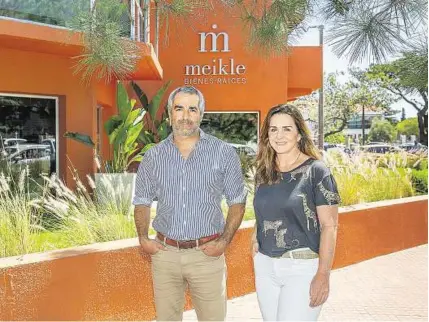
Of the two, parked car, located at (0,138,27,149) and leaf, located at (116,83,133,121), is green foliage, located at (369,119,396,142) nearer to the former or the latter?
leaf, located at (116,83,133,121)

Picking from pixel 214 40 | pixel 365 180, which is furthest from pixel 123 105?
pixel 214 40

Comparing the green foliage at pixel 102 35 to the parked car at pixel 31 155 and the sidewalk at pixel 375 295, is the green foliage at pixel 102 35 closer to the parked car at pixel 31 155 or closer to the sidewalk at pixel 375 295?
the sidewalk at pixel 375 295

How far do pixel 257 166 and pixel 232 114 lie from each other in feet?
44.2

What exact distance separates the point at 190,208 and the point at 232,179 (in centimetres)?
31

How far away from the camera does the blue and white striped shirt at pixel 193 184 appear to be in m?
3.74

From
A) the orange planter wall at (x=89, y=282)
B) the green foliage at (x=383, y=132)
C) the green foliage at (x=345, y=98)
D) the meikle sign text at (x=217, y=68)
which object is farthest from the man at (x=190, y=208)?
the green foliage at (x=383, y=132)

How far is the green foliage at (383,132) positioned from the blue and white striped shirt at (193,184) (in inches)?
3077

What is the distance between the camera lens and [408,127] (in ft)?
241

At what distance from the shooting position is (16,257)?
182 inches

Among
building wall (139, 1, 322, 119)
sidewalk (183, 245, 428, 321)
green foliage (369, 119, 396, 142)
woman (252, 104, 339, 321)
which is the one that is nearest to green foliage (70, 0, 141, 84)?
woman (252, 104, 339, 321)

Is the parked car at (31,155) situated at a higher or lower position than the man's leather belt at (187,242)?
higher

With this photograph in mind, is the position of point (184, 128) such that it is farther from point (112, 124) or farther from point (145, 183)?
point (112, 124)

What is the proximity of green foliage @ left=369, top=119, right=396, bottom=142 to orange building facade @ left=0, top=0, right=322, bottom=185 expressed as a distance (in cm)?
6106

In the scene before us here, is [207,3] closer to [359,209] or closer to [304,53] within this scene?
[359,209]
